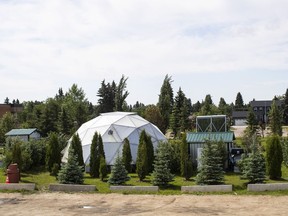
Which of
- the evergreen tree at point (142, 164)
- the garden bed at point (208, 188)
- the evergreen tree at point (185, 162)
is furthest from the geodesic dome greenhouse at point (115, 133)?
the garden bed at point (208, 188)

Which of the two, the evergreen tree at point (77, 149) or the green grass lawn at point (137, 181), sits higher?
the evergreen tree at point (77, 149)

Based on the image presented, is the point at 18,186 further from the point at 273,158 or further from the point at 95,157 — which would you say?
the point at 273,158

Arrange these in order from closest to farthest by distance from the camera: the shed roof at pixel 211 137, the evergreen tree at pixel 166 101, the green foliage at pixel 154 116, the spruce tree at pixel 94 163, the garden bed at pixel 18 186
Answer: the garden bed at pixel 18 186
the spruce tree at pixel 94 163
the shed roof at pixel 211 137
the green foliage at pixel 154 116
the evergreen tree at pixel 166 101

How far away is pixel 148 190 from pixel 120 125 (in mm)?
11108

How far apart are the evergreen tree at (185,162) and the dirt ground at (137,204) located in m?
4.43

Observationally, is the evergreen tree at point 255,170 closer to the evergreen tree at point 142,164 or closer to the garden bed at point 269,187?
the garden bed at point 269,187

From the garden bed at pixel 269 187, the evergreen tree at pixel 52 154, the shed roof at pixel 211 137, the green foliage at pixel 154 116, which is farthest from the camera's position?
the green foliage at pixel 154 116

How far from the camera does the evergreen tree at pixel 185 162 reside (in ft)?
71.3

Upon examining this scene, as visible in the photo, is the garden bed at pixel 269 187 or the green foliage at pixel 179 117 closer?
the garden bed at pixel 269 187

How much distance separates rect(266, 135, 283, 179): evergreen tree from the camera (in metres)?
20.7

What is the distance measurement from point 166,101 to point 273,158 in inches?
1555

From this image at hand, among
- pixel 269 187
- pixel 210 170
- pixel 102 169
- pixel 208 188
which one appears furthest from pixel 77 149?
pixel 269 187

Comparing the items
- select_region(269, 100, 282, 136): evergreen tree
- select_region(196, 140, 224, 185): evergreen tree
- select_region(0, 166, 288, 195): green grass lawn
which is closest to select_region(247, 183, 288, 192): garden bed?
select_region(0, 166, 288, 195): green grass lawn

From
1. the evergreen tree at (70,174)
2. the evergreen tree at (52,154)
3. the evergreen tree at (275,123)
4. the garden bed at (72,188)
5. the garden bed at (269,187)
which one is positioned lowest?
the garden bed at (72,188)
